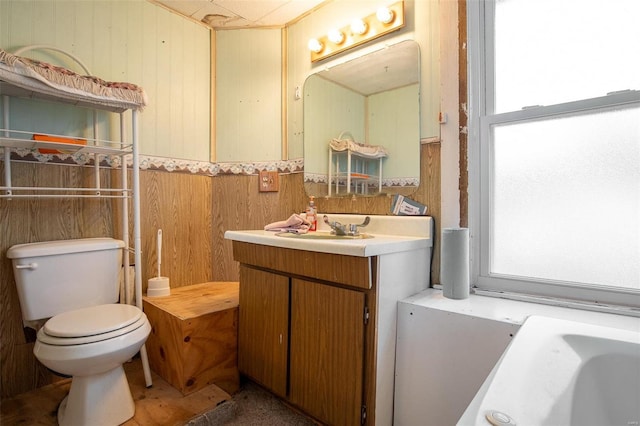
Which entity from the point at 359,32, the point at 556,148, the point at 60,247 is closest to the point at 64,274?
the point at 60,247

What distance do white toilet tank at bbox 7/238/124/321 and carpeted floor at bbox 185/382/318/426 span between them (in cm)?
76

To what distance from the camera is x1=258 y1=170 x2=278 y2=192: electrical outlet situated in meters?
2.12

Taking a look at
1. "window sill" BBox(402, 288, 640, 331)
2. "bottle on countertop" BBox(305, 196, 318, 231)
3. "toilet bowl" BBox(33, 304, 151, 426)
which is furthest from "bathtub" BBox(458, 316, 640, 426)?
"toilet bowl" BBox(33, 304, 151, 426)

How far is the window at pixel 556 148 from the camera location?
1.14 metres

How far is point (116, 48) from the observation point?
1822mm

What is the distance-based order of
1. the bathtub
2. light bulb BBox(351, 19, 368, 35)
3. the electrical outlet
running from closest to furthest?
1. the bathtub
2. light bulb BBox(351, 19, 368, 35)
3. the electrical outlet

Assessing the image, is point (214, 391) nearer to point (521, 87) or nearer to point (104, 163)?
point (104, 163)

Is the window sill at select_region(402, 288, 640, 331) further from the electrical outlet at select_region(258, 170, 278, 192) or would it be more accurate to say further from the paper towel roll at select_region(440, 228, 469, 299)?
the electrical outlet at select_region(258, 170, 278, 192)

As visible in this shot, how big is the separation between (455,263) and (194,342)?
48.3 inches

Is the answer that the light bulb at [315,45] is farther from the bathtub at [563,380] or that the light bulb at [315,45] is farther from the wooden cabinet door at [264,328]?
the bathtub at [563,380]

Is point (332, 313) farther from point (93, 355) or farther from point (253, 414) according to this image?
point (93, 355)

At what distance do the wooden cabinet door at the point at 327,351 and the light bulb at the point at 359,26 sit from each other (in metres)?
1.33

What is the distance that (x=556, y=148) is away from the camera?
128cm

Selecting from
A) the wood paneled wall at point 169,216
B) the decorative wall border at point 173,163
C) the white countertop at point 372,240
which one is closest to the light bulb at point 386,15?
the wood paneled wall at point 169,216
